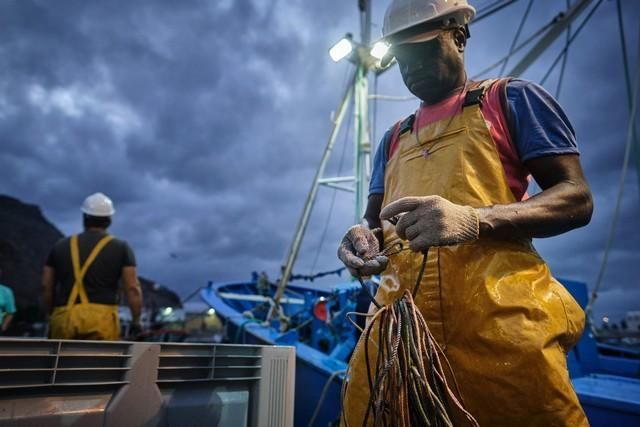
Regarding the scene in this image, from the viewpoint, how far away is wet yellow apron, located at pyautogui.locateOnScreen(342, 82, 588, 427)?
112 centimetres

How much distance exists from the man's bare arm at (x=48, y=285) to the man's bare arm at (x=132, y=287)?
2.10 feet

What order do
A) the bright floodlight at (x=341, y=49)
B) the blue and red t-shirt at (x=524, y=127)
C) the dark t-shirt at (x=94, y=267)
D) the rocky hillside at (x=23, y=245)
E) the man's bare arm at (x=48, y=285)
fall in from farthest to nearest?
the rocky hillside at (x=23, y=245) → the bright floodlight at (x=341, y=49) → the man's bare arm at (x=48, y=285) → the dark t-shirt at (x=94, y=267) → the blue and red t-shirt at (x=524, y=127)

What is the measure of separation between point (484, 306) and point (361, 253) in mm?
508

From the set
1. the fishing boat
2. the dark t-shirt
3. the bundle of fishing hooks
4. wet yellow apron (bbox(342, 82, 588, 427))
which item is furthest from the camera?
the dark t-shirt

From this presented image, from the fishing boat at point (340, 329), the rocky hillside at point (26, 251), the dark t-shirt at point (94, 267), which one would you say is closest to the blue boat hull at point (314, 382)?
the fishing boat at point (340, 329)

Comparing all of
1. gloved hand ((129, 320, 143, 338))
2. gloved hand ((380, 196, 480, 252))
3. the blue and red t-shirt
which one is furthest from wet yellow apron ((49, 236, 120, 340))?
the blue and red t-shirt

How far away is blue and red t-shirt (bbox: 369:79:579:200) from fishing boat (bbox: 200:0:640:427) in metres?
0.93

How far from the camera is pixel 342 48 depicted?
7383 millimetres

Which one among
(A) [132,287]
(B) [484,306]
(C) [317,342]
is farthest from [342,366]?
(B) [484,306]

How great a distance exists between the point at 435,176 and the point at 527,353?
2.39 feet

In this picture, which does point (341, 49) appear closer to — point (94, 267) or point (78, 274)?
point (94, 267)

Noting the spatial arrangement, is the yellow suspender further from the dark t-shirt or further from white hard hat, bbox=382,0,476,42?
white hard hat, bbox=382,0,476,42

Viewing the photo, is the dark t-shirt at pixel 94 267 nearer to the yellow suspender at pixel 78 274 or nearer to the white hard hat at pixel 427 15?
the yellow suspender at pixel 78 274

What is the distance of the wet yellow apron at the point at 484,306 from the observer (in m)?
1.12
